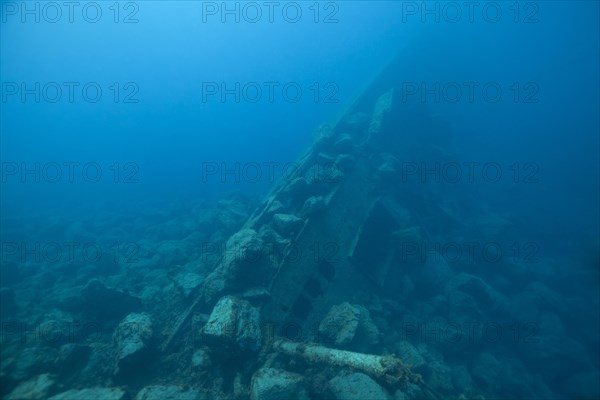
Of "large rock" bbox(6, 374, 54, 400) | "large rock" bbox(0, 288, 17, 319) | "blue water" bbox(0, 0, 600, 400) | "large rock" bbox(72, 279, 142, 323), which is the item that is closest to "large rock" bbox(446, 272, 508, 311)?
"blue water" bbox(0, 0, 600, 400)

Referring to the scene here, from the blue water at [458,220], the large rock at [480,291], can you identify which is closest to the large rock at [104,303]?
the blue water at [458,220]

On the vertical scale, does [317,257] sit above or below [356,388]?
above

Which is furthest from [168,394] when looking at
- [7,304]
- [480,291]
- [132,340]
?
[480,291]

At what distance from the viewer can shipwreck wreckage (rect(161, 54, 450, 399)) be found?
5.91 m

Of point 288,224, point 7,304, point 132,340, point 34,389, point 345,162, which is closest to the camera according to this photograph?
point 34,389

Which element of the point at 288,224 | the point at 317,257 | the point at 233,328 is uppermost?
the point at 288,224

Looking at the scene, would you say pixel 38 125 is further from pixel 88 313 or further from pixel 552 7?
pixel 552 7

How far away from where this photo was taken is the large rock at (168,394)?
16.6ft

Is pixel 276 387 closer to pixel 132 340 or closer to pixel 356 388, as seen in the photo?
pixel 356 388

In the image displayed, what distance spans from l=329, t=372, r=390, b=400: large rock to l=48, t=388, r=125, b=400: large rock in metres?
3.82

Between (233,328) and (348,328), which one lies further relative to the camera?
(348,328)

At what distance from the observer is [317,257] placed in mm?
7918

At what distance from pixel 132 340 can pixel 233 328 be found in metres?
2.27

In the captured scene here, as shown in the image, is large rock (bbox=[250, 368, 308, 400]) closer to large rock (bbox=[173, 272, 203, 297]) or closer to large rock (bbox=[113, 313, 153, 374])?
large rock (bbox=[113, 313, 153, 374])
